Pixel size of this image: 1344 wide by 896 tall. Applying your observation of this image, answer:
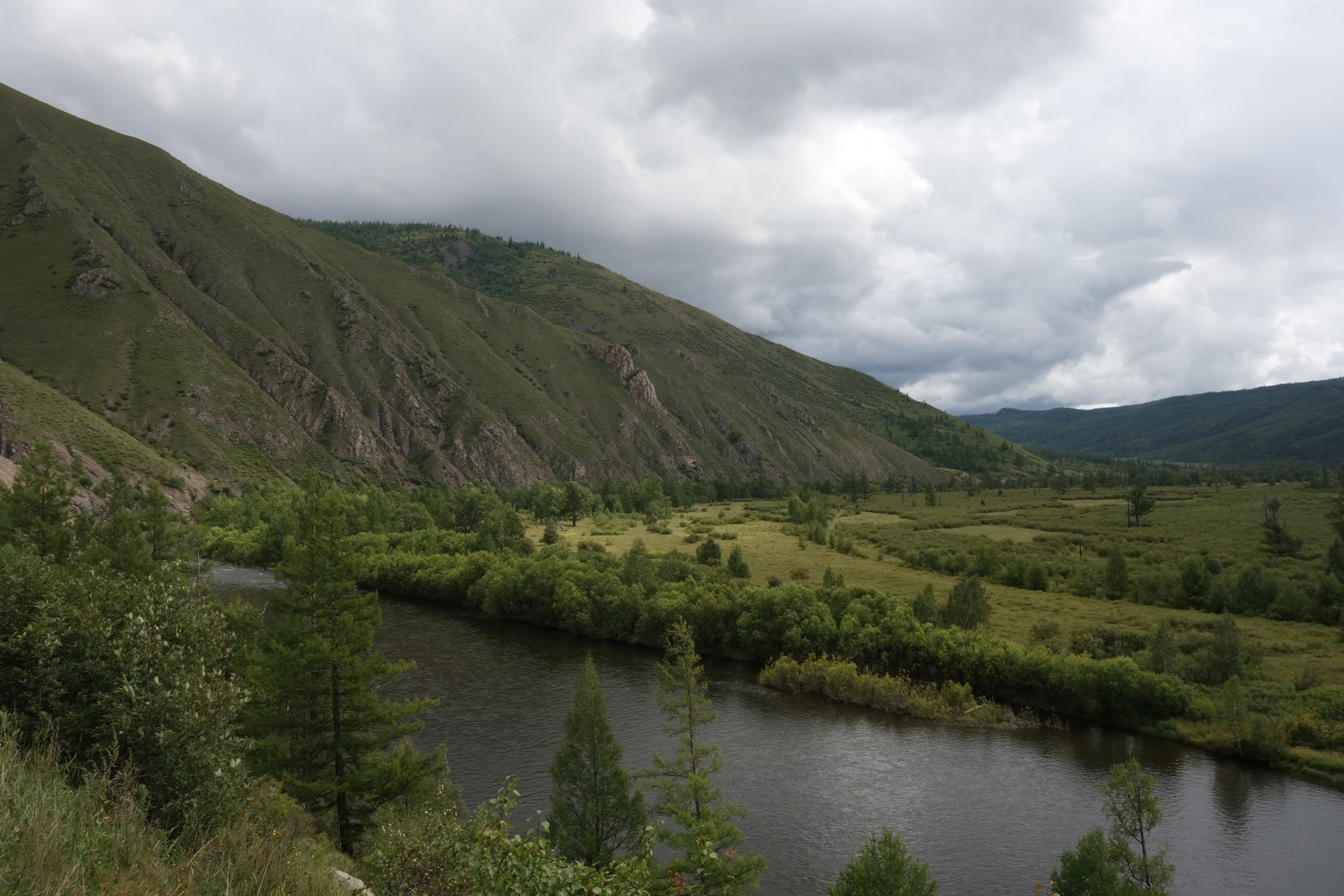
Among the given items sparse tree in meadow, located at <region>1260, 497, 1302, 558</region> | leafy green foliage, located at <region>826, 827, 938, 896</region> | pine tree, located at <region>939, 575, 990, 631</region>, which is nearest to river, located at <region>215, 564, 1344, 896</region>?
leafy green foliage, located at <region>826, 827, 938, 896</region>

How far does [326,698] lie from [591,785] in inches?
411

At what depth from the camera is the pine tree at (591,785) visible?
88.3ft

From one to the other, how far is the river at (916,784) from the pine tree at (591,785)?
726 cm

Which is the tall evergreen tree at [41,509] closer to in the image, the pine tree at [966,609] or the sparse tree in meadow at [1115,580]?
the pine tree at [966,609]

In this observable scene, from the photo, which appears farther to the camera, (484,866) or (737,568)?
(737,568)

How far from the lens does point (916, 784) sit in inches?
1532

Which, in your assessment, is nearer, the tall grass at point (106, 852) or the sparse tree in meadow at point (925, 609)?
the tall grass at point (106, 852)

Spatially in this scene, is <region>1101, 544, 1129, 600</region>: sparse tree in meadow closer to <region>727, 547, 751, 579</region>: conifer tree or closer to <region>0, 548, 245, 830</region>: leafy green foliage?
<region>727, 547, 751, 579</region>: conifer tree

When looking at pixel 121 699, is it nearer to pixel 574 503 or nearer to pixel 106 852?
pixel 106 852

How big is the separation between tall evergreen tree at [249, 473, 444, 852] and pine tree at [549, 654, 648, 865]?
5.58m

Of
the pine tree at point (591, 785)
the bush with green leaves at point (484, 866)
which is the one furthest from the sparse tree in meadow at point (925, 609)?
the bush with green leaves at point (484, 866)

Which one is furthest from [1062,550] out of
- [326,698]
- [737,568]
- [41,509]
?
[41,509]

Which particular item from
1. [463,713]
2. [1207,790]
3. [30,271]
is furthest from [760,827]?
[30,271]

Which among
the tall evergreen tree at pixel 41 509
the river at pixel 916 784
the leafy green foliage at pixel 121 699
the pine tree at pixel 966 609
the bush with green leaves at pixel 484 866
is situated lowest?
the river at pixel 916 784
